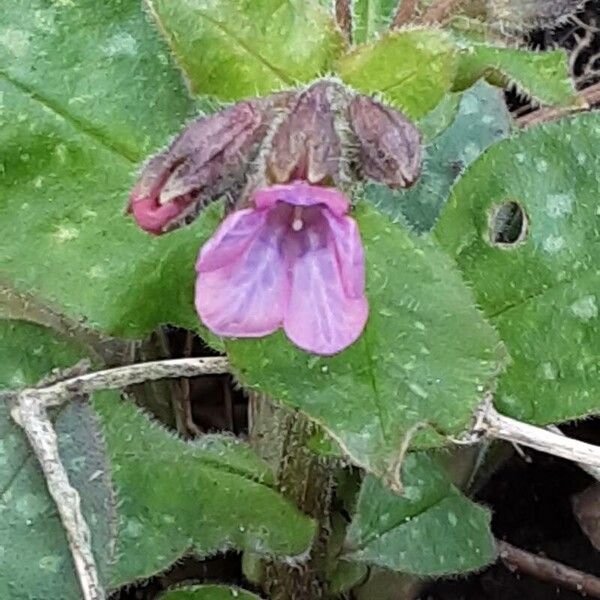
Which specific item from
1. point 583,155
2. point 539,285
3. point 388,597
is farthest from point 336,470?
point 583,155

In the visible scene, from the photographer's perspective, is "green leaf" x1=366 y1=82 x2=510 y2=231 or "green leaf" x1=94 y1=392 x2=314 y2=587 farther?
"green leaf" x1=366 y1=82 x2=510 y2=231

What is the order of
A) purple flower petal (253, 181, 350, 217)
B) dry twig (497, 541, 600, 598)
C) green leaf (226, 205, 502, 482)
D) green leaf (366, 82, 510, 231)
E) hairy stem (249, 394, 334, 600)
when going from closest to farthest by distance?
purple flower petal (253, 181, 350, 217) → green leaf (226, 205, 502, 482) → hairy stem (249, 394, 334, 600) → green leaf (366, 82, 510, 231) → dry twig (497, 541, 600, 598)

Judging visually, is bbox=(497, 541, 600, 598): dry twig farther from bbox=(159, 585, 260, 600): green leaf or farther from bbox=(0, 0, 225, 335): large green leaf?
bbox=(0, 0, 225, 335): large green leaf

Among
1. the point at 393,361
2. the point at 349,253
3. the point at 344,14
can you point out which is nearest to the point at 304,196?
the point at 349,253

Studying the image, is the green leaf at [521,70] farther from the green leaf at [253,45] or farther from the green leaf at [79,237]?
the green leaf at [79,237]

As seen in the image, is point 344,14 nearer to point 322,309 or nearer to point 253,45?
point 253,45

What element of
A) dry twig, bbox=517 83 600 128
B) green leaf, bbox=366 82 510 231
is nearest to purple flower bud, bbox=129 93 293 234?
green leaf, bbox=366 82 510 231

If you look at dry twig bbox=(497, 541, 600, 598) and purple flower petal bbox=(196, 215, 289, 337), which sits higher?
purple flower petal bbox=(196, 215, 289, 337)

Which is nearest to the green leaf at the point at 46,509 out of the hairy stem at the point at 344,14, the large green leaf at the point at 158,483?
the large green leaf at the point at 158,483

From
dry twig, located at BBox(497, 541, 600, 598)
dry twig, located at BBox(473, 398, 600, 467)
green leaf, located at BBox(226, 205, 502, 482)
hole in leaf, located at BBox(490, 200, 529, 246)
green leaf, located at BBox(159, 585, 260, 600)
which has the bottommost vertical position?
dry twig, located at BBox(497, 541, 600, 598)
